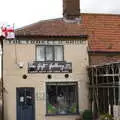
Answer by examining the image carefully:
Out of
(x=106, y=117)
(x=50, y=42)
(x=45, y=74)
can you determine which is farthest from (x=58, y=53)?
(x=106, y=117)

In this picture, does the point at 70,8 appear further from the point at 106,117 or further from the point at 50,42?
the point at 106,117

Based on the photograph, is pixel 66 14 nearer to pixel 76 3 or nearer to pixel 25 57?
pixel 76 3

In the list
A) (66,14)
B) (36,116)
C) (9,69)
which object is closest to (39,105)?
(36,116)

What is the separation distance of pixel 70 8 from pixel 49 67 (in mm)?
5099

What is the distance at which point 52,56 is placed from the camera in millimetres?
29344

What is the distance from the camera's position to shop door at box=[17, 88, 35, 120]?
28.6m

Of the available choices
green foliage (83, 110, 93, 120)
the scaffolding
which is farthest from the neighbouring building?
green foliage (83, 110, 93, 120)

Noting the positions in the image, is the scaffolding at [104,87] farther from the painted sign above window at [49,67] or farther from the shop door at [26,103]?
the shop door at [26,103]

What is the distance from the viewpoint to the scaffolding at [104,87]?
25.8m

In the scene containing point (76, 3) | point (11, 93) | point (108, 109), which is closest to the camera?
point (108, 109)

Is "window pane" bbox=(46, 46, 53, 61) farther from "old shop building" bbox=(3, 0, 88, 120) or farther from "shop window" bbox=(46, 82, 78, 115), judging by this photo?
"shop window" bbox=(46, 82, 78, 115)

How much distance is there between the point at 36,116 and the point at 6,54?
4341mm

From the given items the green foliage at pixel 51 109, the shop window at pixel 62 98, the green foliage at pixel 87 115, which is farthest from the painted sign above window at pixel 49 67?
the green foliage at pixel 87 115

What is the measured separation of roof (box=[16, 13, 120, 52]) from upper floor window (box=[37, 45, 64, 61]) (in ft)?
2.76
